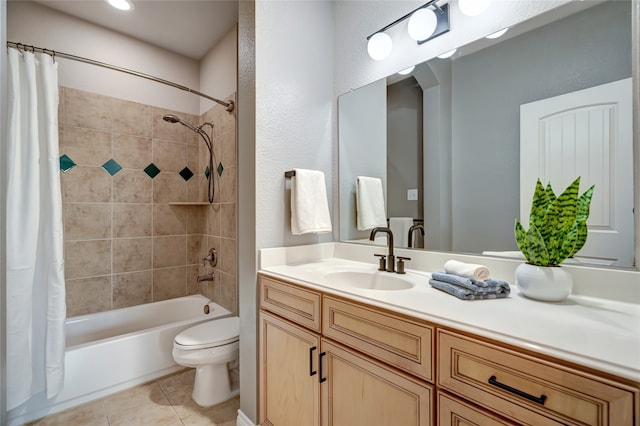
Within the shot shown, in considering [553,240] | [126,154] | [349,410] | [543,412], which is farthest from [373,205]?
[126,154]

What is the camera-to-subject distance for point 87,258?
2.20 metres

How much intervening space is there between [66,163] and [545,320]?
294 cm

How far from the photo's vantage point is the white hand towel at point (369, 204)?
5.43 ft

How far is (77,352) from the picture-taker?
170 centimetres

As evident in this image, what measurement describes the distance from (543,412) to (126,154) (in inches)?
115

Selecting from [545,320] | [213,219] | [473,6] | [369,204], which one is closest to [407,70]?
[473,6]

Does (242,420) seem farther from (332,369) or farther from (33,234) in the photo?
(33,234)

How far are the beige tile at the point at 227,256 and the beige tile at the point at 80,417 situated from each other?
1.11m

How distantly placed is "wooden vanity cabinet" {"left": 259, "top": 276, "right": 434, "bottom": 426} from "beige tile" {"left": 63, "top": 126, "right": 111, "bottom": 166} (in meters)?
1.88

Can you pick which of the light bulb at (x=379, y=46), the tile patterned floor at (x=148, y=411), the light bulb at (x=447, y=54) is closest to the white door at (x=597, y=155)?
the light bulb at (x=447, y=54)

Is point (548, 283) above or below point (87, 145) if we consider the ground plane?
below

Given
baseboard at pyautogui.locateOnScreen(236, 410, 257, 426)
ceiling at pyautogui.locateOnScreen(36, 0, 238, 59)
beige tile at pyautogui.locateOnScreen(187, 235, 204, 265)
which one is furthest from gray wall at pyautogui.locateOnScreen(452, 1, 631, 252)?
beige tile at pyautogui.locateOnScreen(187, 235, 204, 265)

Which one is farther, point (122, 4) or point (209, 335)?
point (122, 4)

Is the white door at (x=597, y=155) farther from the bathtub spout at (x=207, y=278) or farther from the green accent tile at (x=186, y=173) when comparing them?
the green accent tile at (x=186, y=173)
